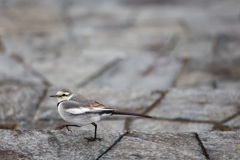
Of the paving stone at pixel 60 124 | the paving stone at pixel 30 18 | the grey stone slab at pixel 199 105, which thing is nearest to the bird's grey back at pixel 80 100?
the paving stone at pixel 60 124

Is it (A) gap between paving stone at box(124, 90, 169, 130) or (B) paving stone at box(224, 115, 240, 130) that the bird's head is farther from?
(B) paving stone at box(224, 115, 240, 130)

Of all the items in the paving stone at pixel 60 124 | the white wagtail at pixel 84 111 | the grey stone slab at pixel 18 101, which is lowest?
the paving stone at pixel 60 124

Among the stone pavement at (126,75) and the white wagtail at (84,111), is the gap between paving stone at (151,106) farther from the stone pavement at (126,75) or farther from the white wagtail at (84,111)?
the white wagtail at (84,111)

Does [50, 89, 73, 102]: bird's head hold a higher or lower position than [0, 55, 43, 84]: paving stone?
higher

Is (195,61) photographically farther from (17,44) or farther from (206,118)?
(17,44)

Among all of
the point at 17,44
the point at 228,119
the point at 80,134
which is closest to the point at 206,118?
the point at 228,119

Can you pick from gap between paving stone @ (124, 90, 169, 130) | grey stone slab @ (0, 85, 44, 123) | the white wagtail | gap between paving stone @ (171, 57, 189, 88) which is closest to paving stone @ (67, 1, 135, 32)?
gap between paving stone @ (171, 57, 189, 88)

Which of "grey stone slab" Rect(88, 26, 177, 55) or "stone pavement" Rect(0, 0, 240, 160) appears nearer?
"stone pavement" Rect(0, 0, 240, 160)
